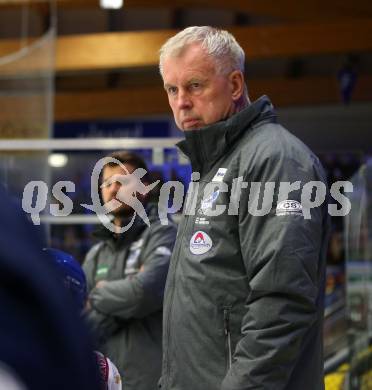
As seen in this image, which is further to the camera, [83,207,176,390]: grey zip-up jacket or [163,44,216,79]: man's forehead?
[83,207,176,390]: grey zip-up jacket

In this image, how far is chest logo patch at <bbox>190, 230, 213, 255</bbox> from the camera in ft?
6.07

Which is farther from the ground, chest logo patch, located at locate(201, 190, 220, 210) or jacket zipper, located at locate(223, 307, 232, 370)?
chest logo patch, located at locate(201, 190, 220, 210)

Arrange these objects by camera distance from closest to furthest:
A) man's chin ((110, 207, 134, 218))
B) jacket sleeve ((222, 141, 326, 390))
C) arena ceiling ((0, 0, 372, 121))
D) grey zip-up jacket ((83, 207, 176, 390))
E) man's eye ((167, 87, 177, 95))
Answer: jacket sleeve ((222, 141, 326, 390)) → man's eye ((167, 87, 177, 95)) → grey zip-up jacket ((83, 207, 176, 390)) → man's chin ((110, 207, 134, 218)) → arena ceiling ((0, 0, 372, 121))

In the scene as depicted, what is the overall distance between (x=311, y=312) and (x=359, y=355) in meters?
2.75

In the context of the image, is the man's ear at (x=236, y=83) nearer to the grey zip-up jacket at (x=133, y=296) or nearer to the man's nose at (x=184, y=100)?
the man's nose at (x=184, y=100)

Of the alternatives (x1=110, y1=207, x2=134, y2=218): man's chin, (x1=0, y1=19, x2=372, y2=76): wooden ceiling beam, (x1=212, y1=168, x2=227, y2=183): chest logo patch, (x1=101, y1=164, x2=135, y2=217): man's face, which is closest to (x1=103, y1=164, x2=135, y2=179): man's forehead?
(x1=101, y1=164, x2=135, y2=217): man's face

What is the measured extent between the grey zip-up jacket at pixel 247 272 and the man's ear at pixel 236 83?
2.6 inches

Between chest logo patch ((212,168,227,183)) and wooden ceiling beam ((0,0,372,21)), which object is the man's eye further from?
wooden ceiling beam ((0,0,372,21))

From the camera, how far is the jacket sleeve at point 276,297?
171 cm

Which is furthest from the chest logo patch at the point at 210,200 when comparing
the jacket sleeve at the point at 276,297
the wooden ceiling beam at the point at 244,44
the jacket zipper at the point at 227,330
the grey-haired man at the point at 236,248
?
the wooden ceiling beam at the point at 244,44

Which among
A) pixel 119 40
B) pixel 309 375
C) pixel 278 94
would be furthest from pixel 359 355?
pixel 278 94

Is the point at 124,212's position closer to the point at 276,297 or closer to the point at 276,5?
the point at 276,297

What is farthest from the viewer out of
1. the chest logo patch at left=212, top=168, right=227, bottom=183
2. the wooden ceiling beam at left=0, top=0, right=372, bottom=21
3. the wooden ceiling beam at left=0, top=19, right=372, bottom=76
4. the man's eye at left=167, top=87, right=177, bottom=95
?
the wooden ceiling beam at left=0, top=19, right=372, bottom=76

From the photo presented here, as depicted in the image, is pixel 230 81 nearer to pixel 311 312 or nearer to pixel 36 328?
pixel 311 312
